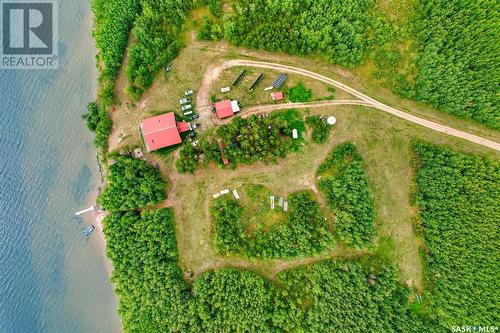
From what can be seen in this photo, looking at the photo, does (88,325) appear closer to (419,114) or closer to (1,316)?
(1,316)

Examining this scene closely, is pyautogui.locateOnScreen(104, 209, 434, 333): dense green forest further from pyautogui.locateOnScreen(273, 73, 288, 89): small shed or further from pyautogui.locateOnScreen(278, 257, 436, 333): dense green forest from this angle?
pyautogui.locateOnScreen(273, 73, 288, 89): small shed

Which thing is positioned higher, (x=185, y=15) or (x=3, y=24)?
(x=185, y=15)

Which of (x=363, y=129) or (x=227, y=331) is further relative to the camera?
(x=363, y=129)

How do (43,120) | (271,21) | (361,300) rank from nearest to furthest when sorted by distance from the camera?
(361,300), (271,21), (43,120)

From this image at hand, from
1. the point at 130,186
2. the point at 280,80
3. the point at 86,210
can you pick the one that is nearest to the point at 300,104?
the point at 280,80

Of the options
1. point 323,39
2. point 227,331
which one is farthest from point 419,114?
point 227,331

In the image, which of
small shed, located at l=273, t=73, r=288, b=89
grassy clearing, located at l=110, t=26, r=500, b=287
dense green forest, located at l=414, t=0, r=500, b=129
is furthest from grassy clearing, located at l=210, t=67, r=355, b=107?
dense green forest, located at l=414, t=0, r=500, b=129

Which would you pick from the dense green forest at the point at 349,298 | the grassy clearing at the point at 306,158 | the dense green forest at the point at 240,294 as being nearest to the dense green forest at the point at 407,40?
the grassy clearing at the point at 306,158
